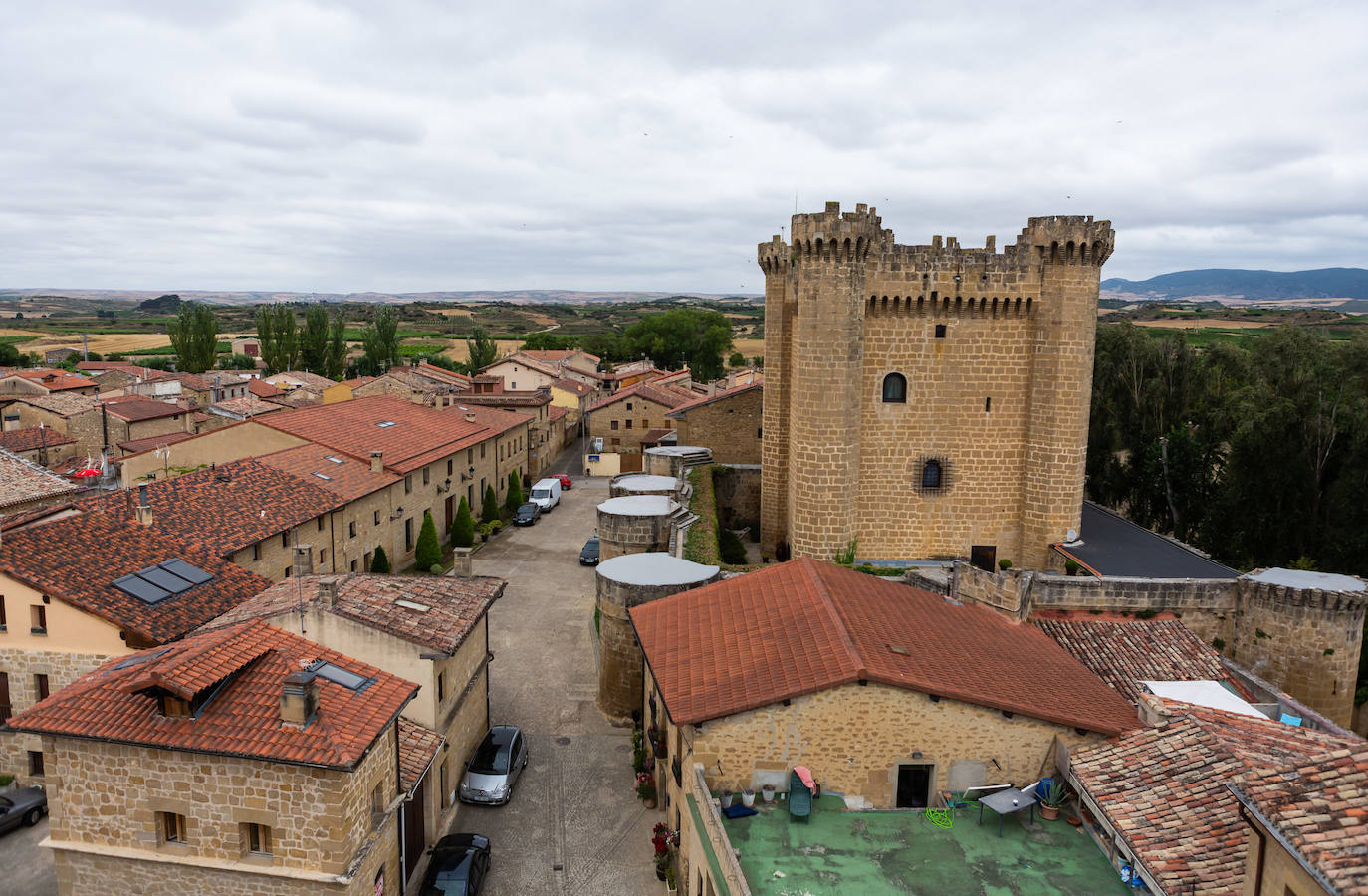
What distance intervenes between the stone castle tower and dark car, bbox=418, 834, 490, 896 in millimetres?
15632

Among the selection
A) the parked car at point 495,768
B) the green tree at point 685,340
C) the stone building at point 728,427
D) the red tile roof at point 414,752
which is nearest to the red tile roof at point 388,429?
the stone building at point 728,427

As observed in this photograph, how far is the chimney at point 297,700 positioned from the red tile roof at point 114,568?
8.92m

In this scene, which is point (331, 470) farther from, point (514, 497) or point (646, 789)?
point (646, 789)

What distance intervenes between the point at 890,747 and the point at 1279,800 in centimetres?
681

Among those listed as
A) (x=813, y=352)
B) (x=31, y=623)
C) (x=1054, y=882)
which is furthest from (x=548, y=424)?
(x=1054, y=882)

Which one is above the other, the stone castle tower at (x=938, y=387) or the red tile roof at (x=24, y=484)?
the stone castle tower at (x=938, y=387)

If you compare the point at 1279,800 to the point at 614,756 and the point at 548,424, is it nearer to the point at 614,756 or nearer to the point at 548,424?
the point at 614,756

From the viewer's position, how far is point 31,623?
21906 millimetres

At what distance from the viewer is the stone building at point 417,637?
2000 cm

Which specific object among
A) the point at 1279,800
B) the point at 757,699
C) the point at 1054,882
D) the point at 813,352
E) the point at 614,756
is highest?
the point at 813,352

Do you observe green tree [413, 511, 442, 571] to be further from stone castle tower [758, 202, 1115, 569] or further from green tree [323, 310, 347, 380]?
green tree [323, 310, 347, 380]

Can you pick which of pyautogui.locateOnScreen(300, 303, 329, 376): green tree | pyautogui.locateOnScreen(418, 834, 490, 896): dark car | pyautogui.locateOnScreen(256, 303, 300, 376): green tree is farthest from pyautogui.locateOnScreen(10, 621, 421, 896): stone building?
pyautogui.locateOnScreen(256, 303, 300, 376): green tree

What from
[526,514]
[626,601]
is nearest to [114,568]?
[626,601]

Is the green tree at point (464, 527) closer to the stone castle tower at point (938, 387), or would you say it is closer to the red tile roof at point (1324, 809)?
the stone castle tower at point (938, 387)
